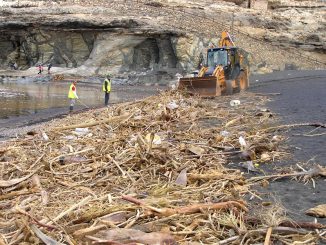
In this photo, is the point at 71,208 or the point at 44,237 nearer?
the point at 44,237

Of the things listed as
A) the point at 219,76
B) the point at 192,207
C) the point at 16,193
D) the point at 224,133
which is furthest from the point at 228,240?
the point at 219,76

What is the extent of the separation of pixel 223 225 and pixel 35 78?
131 feet

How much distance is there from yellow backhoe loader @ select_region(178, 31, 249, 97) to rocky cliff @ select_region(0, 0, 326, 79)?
631 inches

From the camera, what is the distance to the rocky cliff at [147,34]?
39.1 meters

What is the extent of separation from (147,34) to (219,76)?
941 inches

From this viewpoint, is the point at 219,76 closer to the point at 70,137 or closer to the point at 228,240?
the point at 70,137

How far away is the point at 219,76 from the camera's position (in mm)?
18062

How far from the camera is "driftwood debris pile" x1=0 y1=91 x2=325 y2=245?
11.8ft

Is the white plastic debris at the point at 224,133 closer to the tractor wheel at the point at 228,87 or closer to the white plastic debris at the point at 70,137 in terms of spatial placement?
the white plastic debris at the point at 70,137

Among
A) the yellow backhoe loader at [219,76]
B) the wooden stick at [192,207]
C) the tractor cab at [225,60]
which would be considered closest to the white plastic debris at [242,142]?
the wooden stick at [192,207]

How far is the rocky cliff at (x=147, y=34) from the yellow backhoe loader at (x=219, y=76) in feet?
52.6

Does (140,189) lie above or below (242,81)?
above

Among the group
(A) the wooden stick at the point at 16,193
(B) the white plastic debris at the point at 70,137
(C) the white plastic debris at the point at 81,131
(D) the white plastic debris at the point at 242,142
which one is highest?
(D) the white plastic debris at the point at 242,142

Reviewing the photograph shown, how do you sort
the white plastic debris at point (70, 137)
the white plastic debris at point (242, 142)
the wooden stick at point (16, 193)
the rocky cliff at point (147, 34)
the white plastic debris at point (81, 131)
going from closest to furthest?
1. the wooden stick at point (16, 193)
2. the white plastic debris at point (242, 142)
3. the white plastic debris at point (70, 137)
4. the white plastic debris at point (81, 131)
5. the rocky cliff at point (147, 34)
